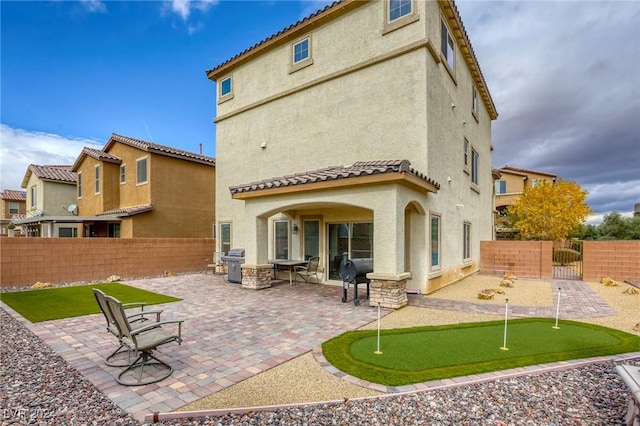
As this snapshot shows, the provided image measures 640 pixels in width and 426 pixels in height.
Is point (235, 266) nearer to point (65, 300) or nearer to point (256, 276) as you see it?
point (256, 276)

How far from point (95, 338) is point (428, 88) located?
11969mm

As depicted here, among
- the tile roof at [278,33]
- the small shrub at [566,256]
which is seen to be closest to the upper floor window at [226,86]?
the tile roof at [278,33]

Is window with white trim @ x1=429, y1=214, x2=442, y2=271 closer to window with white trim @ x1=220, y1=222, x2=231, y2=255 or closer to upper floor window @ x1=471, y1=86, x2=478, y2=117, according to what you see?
upper floor window @ x1=471, y1=86, x2=478, y2=117

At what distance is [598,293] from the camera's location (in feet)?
38.9

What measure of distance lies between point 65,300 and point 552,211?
96.9 ft

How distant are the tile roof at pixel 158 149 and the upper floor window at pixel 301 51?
33.9 feet

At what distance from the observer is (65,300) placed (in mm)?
10602

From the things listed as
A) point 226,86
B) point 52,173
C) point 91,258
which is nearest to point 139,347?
point 91,258

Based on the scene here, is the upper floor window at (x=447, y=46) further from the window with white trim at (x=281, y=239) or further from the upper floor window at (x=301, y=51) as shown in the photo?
the window with white trim at (x=281, y=239)

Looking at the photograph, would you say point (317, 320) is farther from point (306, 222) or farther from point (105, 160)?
point (105, 160)

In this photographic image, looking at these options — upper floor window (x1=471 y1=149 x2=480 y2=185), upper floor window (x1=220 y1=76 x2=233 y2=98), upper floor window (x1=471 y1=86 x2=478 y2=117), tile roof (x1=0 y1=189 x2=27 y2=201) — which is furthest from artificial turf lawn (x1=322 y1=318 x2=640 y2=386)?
tile roof (x1=0 y1=189 x2=27 y2=201)

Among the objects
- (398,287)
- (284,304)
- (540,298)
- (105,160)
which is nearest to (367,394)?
(398,287)

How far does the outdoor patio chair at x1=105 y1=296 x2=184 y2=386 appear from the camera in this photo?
15.5 ft

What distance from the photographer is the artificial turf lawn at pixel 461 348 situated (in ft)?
16.9
